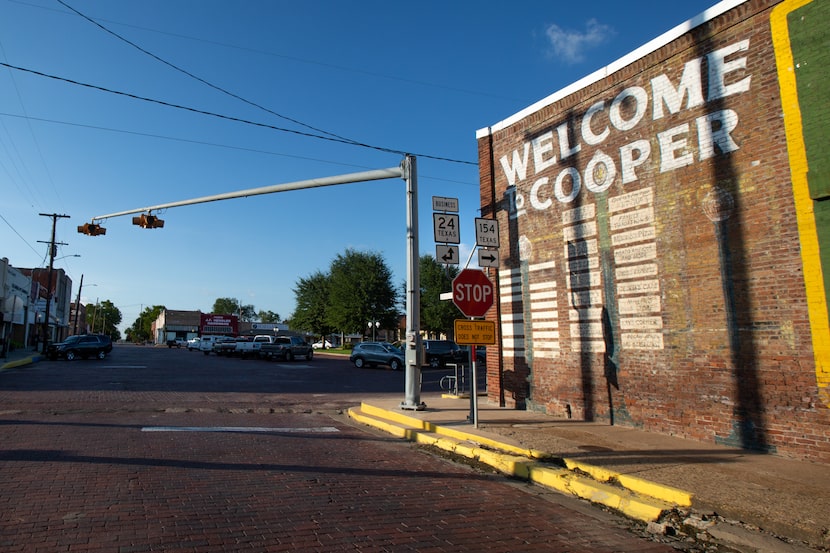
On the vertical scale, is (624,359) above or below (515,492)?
above

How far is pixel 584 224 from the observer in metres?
11.0

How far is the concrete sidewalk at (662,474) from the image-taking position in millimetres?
5203

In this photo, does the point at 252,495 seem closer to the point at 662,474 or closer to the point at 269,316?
the point at 662,474

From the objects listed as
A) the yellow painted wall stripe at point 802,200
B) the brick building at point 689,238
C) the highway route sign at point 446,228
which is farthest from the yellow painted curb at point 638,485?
the highway route sign at point 446,228

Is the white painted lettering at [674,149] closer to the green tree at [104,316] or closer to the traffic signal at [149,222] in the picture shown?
the traffic signal at [149,222]

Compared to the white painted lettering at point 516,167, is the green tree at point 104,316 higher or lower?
higher

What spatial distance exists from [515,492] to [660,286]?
15.5 feet

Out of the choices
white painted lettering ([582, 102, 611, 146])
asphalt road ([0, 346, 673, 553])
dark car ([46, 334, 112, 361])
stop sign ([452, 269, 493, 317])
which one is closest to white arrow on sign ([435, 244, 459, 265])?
stop sign ([452, 269, 493, 317])

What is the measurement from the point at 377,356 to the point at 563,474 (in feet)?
87.5

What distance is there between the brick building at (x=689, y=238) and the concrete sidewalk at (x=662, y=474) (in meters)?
0.77

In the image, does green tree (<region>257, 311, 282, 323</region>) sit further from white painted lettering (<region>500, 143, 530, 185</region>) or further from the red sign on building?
white painted lettering (<region>500, 143, 530, 185</region>)

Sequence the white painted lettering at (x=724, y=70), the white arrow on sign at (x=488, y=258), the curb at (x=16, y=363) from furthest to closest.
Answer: the curb at (x=16, y=363)
the white arrow on sign at (x=488, y=258)
the white painted lettering at (x=724, y=70)

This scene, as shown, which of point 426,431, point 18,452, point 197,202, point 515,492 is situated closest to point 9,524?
point 18,452

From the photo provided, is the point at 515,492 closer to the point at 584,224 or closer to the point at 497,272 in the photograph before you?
the point at 584,224
